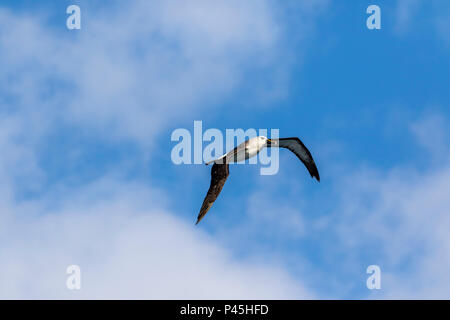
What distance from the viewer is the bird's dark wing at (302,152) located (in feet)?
97.3

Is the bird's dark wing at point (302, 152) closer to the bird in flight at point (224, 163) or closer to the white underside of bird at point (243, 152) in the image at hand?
the bird in flight at point (224, 163)

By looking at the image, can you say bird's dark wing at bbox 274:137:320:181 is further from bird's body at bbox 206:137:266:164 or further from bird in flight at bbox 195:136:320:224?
bird's body at bbox 206:137:266:164

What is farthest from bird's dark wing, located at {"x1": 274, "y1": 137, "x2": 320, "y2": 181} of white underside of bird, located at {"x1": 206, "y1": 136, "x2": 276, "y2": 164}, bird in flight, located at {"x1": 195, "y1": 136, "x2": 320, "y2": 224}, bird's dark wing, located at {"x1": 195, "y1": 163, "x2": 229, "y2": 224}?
bird's dark wing, located at {"x1": 195, "y1": 163, "x2": 229, "y2": 224}

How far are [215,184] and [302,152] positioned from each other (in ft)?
30.5

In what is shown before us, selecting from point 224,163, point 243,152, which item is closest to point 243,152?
point 243,152

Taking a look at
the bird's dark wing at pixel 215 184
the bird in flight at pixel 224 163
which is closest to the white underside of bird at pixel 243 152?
the bird in flight at pixel 224 163

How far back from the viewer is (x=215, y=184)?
2308cm

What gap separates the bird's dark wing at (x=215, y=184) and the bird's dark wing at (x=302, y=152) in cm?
751

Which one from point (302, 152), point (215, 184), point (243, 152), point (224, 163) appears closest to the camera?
point (224, 163)

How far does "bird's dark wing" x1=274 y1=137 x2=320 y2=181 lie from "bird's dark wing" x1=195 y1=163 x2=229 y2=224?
7515mm

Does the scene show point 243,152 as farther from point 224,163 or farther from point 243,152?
point 224,163

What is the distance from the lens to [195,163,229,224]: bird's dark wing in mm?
22823
